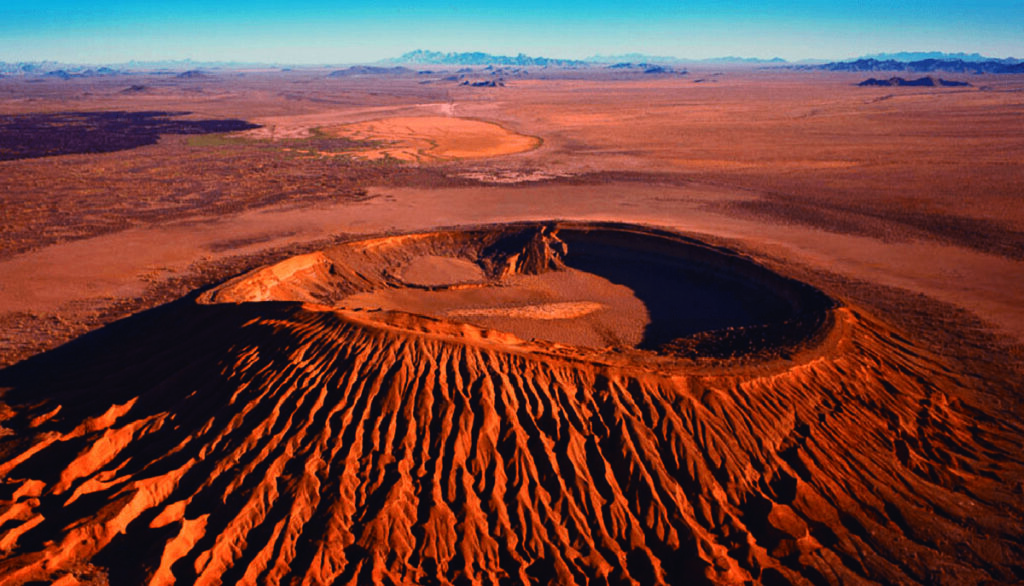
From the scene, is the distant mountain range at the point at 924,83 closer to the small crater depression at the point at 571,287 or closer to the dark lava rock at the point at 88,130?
the dark lava rock at the point at 88,130

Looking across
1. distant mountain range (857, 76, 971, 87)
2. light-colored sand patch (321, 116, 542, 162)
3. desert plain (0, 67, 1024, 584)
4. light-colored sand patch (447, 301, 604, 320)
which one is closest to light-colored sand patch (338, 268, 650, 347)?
light-colored sand patch (447, 301, 604, 320)

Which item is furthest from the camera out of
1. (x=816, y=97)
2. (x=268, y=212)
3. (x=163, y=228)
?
(x=816, y=97)

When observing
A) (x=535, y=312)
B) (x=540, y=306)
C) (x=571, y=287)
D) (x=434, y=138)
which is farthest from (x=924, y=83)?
(x=535, y=312)

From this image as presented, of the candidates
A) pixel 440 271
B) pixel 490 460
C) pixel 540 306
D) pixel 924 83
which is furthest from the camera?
pixel 924 83

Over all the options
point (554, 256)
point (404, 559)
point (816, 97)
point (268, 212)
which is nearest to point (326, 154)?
point (268, 212)

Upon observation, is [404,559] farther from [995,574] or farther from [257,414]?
Answer: [995,574]

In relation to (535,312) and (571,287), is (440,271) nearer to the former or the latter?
(571,287)

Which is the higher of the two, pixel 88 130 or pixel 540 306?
pixel 88 130
